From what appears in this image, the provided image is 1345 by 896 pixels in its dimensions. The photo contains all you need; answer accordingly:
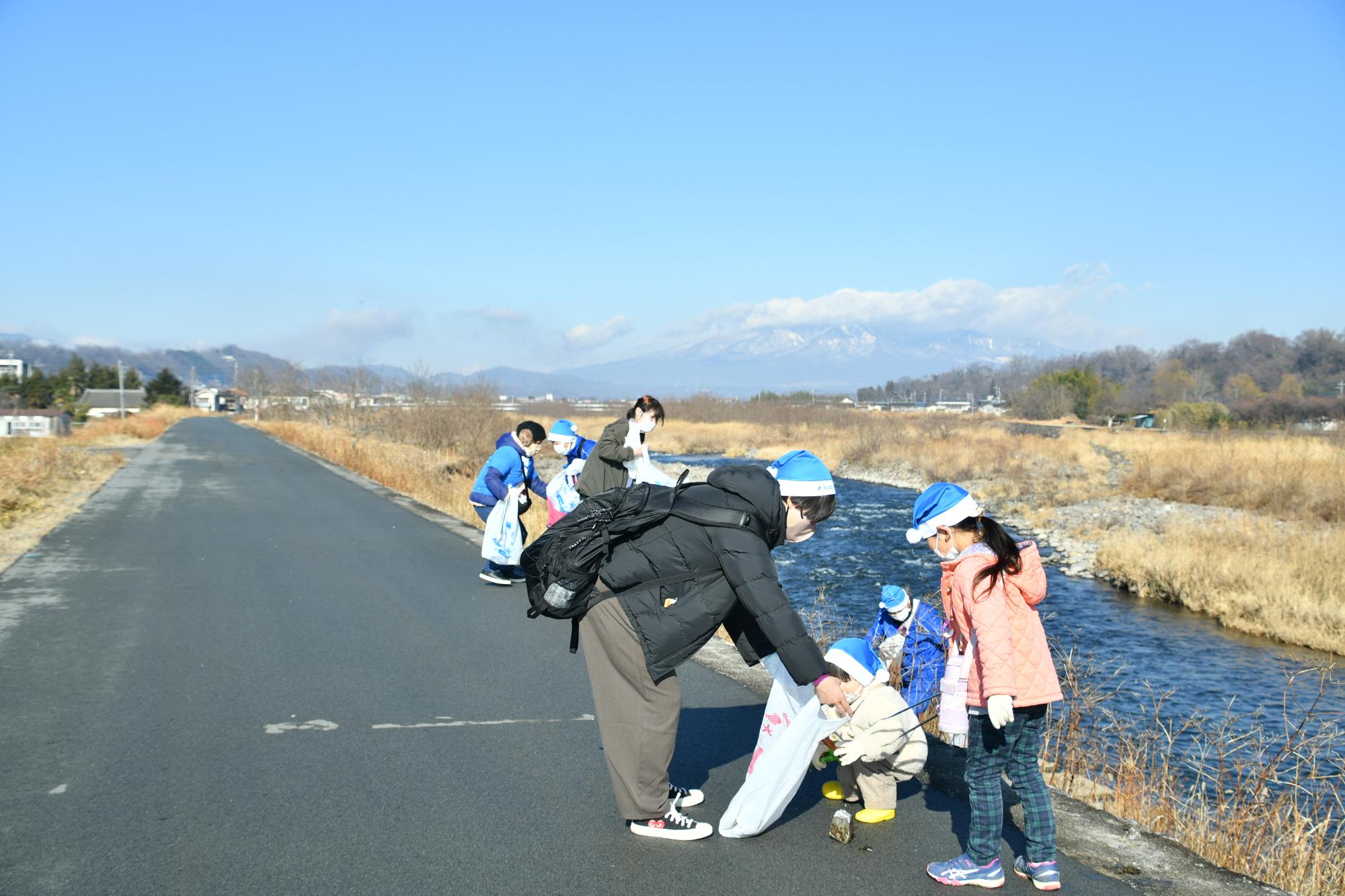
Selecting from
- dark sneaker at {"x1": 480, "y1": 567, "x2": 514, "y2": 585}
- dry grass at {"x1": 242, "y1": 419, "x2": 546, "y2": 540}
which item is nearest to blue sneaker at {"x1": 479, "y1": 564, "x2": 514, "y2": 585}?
dark sneaker at {"x1": 480, "y1": 567, "x2": 514, "y2": 585}

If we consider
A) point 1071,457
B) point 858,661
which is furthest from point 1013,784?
point 1071,457

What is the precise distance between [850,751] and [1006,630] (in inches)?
37.7

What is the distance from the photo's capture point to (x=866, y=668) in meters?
4.32

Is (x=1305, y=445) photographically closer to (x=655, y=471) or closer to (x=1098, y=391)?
(x=655, y=471)

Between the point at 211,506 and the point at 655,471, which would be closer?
the point at 655,471

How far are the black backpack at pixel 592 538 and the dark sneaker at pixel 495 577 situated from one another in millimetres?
5956

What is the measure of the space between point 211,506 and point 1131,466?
3054 cm

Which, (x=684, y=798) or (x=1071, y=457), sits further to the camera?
(x=1071, y=457)

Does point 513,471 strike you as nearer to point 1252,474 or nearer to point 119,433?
point 1252,474

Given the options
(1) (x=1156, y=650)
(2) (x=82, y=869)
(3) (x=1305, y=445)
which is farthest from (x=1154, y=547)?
(2) (x=82, y=869)

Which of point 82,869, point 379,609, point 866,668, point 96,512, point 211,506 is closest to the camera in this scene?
point 82,869

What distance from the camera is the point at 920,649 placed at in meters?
4.78

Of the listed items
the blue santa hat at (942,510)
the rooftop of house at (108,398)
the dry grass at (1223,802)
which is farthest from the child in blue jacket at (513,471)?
the rooftop of house at (108,398)

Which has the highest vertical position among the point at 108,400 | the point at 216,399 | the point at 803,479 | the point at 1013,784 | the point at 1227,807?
the point at 216,399
